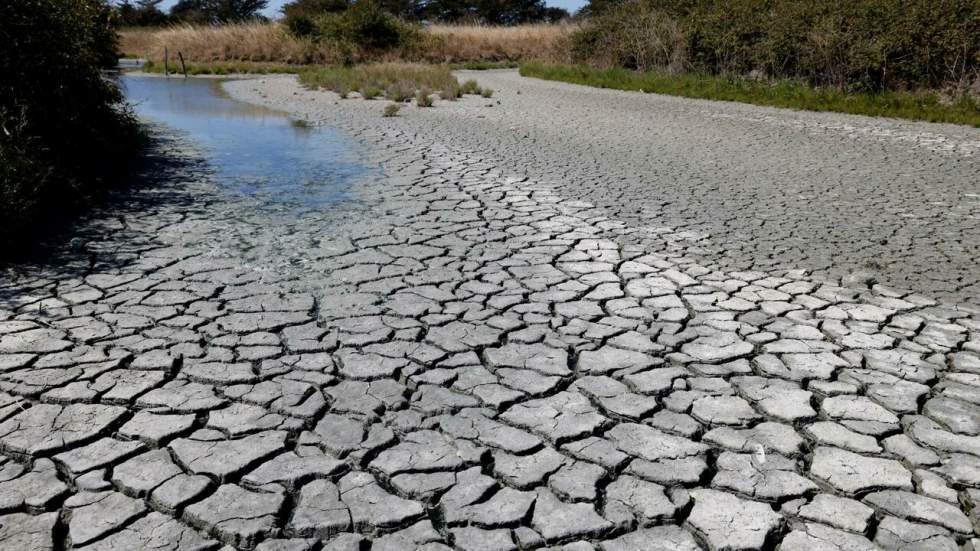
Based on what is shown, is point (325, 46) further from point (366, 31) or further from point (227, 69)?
point (227, 69)

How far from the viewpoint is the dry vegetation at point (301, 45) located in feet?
102

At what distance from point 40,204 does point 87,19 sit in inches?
159

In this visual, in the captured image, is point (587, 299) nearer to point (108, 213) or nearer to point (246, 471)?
point (246, 471)

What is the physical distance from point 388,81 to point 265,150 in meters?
9.68

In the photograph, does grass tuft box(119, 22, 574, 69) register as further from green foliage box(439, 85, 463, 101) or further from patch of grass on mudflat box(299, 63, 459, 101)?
green foliage box(439, 85, 463, 101)

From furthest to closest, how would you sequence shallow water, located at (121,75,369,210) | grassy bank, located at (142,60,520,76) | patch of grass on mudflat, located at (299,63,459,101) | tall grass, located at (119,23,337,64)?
tall grass, located at (119,23,337,64) → grassy bank, located at (142,60,520,76) → patch of grass on mudflat, located at (299,63,459,101) → shallow water, located at (121,75,369,210)

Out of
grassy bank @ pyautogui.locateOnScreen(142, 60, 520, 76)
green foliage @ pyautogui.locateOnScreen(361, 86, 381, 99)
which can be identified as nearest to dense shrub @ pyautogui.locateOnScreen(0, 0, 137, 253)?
green foliage @ pyautogui.locateOnScreen(361, 86, 381, 99)

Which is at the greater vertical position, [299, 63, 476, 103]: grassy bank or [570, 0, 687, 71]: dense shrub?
[570, 0, 687, 71]: dense shrub

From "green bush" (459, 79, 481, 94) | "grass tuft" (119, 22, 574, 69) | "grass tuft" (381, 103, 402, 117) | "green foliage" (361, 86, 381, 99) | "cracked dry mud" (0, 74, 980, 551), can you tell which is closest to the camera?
"cracked dry mud" (0, 74, 980, 551)

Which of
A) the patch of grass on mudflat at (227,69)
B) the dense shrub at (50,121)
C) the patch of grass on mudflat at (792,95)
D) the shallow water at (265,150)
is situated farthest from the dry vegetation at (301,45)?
the dense shrub at (50,121)

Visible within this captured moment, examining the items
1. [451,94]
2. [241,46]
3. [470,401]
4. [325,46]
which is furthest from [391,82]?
[241,46]

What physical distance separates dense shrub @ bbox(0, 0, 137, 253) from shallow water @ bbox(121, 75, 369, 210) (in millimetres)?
1163

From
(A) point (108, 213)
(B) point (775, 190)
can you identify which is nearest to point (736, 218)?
(B) point (775, 190)

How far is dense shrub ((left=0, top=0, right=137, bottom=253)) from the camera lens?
5.80 meters
